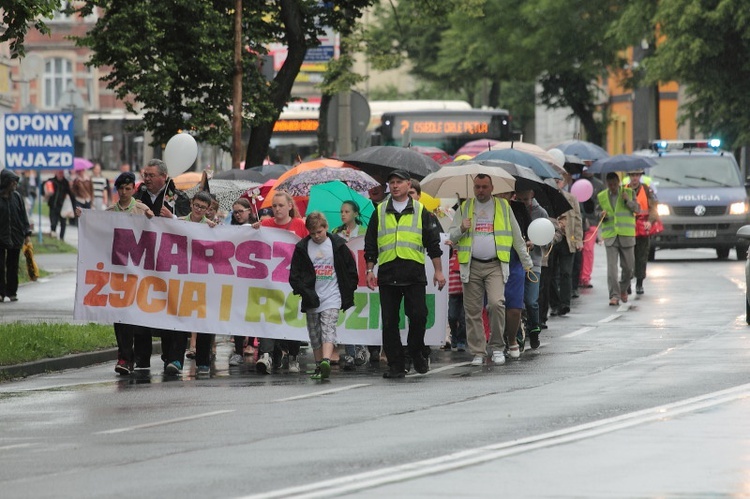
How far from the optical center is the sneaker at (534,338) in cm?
1845

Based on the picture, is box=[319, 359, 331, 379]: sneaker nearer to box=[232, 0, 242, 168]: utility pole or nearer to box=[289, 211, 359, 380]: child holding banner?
→ box=[289, 211, 359, 380]: child holding banner

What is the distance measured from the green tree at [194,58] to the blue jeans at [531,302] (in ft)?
26.6

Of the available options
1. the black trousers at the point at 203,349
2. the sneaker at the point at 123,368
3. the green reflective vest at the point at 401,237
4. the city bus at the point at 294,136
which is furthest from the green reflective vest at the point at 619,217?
the city bus at the point at 294,136

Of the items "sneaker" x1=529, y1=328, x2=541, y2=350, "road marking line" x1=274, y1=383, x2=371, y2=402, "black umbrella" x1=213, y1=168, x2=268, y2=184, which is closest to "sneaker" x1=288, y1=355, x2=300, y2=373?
"road marking line" x1=274, y1=383, x2=371, y2=402

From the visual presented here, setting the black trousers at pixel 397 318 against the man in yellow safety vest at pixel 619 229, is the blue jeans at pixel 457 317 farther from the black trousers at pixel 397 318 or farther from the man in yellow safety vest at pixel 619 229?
the man in yellow safety vest at pixel 619 229

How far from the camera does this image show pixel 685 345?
59.4ft

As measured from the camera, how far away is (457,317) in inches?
732

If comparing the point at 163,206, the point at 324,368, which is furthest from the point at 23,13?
the point at 324,368

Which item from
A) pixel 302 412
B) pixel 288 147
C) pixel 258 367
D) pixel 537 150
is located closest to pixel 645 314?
pixel 537 150

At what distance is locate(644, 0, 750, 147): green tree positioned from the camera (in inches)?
1852

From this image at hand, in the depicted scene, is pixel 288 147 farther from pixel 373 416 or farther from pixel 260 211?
pixel 373 416

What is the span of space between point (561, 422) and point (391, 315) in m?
4.28

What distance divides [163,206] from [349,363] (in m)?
2.28

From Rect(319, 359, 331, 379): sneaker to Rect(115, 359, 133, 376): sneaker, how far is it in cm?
205
